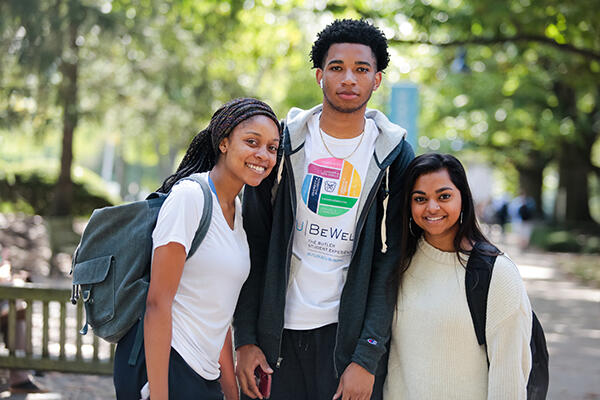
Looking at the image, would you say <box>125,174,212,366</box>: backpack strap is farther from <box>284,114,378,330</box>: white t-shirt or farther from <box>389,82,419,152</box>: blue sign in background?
<box>389,82,419,152</box>: blue sign in background

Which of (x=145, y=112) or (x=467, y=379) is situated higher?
(x=145, y=112)

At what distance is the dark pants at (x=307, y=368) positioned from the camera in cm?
320

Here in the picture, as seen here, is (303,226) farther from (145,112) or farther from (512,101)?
(512,101)

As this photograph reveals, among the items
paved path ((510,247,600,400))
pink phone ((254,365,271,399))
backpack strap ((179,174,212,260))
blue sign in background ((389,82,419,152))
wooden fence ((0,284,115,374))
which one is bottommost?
paved path ((510,247,600,400))

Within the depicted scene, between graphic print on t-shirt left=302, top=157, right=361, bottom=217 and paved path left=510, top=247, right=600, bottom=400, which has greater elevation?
graphic print on t-shirt left=302, top=157, right=361, bottom=217

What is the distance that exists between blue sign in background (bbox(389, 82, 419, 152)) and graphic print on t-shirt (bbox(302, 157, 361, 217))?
7.19 metres

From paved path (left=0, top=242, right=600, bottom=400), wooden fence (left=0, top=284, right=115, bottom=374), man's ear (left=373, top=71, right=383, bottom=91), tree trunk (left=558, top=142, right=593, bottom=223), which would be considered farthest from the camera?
tree trunk (left=558, top=142, right=593, bottom=223)

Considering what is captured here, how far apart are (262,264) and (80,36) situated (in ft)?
38.0

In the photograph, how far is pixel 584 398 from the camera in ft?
22.0

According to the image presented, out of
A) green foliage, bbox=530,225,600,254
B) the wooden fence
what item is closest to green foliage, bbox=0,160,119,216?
the wooden fence

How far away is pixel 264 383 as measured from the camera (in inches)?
127

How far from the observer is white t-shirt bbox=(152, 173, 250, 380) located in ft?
8.65

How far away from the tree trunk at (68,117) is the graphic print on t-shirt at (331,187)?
10.7 m

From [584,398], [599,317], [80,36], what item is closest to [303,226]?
[584,398]
